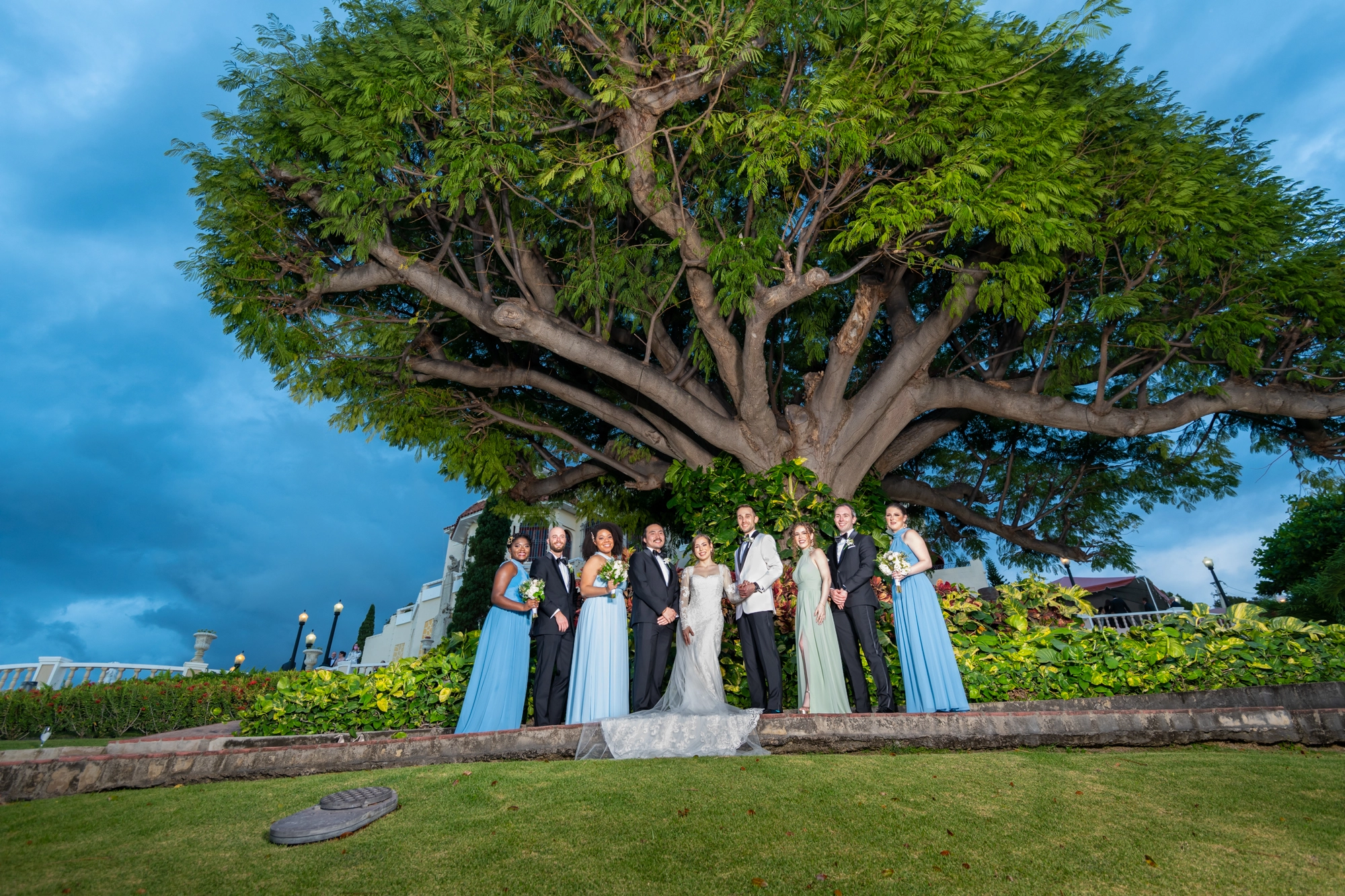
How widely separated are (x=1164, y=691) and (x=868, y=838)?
609 centimetres

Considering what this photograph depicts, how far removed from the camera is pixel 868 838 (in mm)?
3297

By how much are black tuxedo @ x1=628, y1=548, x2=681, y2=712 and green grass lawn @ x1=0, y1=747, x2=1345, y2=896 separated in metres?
2.28

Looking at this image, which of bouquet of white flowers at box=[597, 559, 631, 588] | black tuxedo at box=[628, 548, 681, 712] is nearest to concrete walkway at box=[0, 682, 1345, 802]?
black tuxedo at box=[628, 548, 681, 712]

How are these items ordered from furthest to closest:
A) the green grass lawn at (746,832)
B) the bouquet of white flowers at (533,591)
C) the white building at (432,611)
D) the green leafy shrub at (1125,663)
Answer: the white building at (432,611) → the green leafy shrub at (1125,663) → the bouquet of white flowers at (533,591) → the green grass lawn at (746,832)

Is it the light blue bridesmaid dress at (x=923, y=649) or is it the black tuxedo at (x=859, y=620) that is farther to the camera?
the black tuxedo at (x=859, y=620)

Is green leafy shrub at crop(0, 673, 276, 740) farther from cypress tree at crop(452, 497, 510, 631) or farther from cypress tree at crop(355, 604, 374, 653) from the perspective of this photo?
cypress tree at crop(355, 604, 374, 653)

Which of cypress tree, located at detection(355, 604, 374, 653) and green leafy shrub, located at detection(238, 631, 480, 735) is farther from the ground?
cypress tree, located at detection(355, 604, 374, 653)

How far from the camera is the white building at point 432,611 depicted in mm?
29203

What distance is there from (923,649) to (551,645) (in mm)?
3614

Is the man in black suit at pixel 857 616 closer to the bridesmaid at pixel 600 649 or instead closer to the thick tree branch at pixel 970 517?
the bridesmaid at pixel 600 649

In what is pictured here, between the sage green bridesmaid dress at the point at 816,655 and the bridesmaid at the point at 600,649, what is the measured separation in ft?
5.67

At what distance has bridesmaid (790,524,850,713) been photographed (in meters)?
6.71

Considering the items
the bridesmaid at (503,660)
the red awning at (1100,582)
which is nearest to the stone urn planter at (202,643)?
the bridesmaid at (503,660)

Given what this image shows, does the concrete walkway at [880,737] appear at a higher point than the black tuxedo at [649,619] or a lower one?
lower
